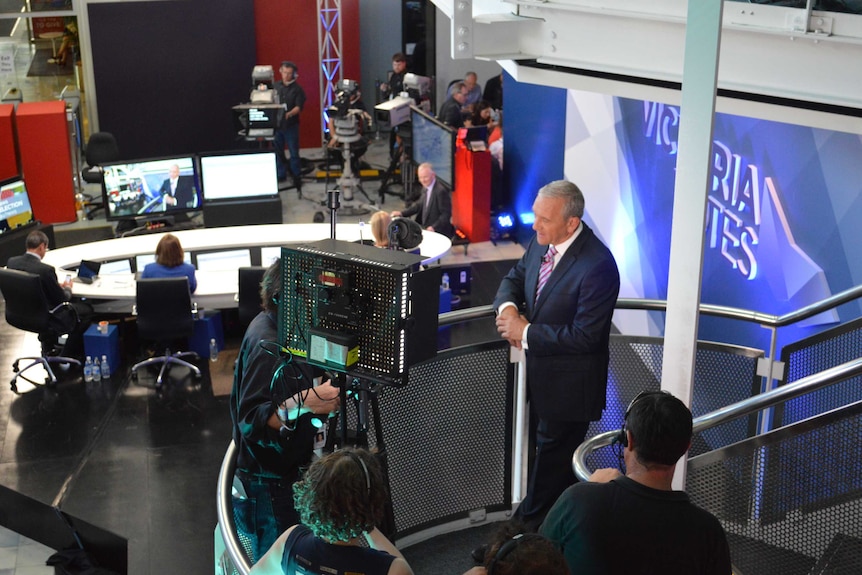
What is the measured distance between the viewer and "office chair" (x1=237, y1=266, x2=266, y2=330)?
25.3 feet

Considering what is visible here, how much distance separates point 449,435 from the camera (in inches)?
182

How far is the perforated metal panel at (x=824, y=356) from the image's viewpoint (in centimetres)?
452

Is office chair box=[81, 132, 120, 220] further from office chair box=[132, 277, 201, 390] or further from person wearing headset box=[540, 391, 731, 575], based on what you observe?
person wearing headset box=[540, 391, 731, 575]

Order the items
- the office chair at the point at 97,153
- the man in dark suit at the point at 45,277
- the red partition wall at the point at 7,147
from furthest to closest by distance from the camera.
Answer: the office chair at the point at 97,153, the red partition wall at the point at 7,147, the man in dark suit at the point at 45,277

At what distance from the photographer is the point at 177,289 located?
752 cm

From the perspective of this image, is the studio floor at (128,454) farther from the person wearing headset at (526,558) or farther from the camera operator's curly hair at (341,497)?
the person wearing headset at (526,558)

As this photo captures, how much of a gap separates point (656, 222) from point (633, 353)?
3.09 m

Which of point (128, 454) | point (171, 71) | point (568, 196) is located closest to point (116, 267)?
point (128, 454)

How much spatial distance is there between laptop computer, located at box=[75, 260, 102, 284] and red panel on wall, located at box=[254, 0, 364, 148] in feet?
25.6

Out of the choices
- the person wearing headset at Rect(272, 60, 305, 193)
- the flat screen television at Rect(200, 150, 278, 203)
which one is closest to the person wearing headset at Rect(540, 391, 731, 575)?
the flat screen television at Rect(200, 150, 278, 203)

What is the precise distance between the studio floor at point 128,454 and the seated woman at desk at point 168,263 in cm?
77

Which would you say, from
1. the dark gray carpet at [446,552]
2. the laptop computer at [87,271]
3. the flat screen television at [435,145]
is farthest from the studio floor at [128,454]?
the flat screen television at [435,145]

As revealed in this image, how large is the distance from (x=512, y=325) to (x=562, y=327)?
8.7 inches

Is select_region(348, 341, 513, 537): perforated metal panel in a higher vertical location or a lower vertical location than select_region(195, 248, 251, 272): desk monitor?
higher
